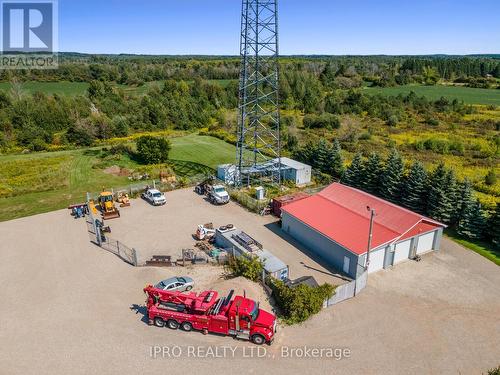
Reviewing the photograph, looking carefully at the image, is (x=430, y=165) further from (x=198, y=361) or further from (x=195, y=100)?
(x=195, y=100)

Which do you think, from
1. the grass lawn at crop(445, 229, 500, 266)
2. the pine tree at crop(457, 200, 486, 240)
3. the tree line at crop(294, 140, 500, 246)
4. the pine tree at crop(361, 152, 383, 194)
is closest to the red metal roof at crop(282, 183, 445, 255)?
the grass lawn at crop(445, 229, 500, 266)

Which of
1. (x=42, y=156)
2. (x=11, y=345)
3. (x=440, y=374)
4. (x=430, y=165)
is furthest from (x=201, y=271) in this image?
(x=42, y=156)

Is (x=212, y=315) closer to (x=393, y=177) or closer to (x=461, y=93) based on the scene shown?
(x=393, y=177)

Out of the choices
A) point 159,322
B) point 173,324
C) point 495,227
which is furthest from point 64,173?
point 495,227

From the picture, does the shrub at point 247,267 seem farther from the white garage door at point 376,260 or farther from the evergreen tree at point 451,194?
the evergreen tree at point 451,194

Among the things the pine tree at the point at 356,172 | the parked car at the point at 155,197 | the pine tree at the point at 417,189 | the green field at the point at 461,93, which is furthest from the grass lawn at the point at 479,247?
the green field at the point at 461,93
